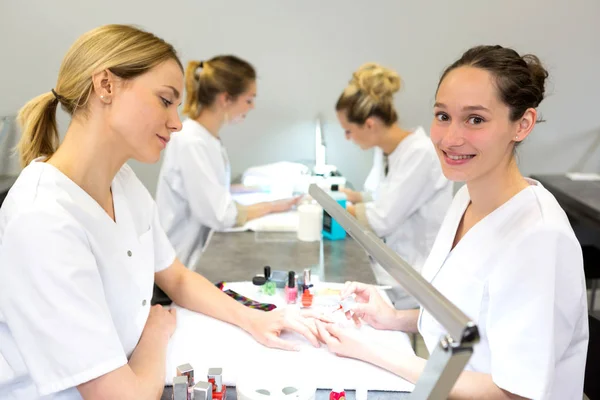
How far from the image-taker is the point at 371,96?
9.07 feet

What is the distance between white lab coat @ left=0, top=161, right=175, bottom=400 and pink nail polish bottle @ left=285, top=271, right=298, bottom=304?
22.7 inches

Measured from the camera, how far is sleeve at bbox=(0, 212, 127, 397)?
1028 mm

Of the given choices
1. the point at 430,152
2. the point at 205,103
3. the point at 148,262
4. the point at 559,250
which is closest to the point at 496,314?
the point at 559,250

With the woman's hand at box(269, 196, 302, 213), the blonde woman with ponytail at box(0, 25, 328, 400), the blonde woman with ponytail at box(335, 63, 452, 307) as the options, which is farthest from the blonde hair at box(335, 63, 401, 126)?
the blonde woman with ponytail at box(0, 25, 328, 400)

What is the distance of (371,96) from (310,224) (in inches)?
30.4

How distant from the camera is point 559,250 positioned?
44.9 inches

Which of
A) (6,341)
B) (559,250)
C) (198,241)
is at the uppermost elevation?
(559,250)

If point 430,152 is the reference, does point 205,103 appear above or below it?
above

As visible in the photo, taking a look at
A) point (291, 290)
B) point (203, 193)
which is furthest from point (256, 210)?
point (291, 290)

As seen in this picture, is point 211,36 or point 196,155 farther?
point 211,36

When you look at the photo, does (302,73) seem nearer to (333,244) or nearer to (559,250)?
(333,244)

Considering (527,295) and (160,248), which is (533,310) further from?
(160,248)

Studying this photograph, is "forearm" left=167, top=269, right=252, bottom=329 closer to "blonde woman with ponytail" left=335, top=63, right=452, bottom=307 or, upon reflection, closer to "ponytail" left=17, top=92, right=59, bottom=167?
"ponytail" left=17, top=92, right=59, bottom=167

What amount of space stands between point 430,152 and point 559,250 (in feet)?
4.99
